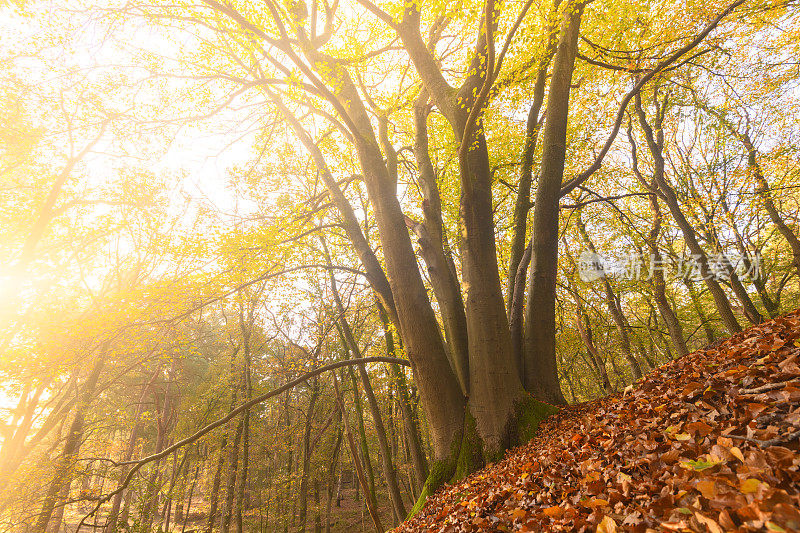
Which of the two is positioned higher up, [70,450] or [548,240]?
[548,240]

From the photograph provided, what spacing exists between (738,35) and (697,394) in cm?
1162

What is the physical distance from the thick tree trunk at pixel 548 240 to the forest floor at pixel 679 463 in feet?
5.16

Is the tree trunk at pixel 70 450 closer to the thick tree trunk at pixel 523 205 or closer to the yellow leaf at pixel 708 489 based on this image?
the thick tree trunk at pixel 523 205

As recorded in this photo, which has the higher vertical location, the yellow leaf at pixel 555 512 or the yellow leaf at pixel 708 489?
the yellow leaf at pixel 708 489

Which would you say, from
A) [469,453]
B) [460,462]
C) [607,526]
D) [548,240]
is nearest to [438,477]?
[460,462]

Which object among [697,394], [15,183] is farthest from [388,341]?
[15,183]

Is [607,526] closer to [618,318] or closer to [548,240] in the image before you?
[548,240]

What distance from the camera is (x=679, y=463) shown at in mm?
1753

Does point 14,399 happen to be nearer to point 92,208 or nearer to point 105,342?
point 92,208

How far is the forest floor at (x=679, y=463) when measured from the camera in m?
1.33

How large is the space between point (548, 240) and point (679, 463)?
374 cm

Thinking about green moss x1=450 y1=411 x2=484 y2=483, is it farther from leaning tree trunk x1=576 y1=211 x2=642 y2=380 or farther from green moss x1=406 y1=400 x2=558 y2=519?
leaning tree trunk x1=576 y1=211 x2=642 y2=380

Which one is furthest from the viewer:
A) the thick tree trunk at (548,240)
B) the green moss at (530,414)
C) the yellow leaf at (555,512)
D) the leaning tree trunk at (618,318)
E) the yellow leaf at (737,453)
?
the leaning tree trunk at (618,318)

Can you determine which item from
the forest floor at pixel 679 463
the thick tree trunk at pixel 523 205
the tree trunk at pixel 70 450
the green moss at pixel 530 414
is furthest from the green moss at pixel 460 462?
the tree trunk at pixel 70 450
